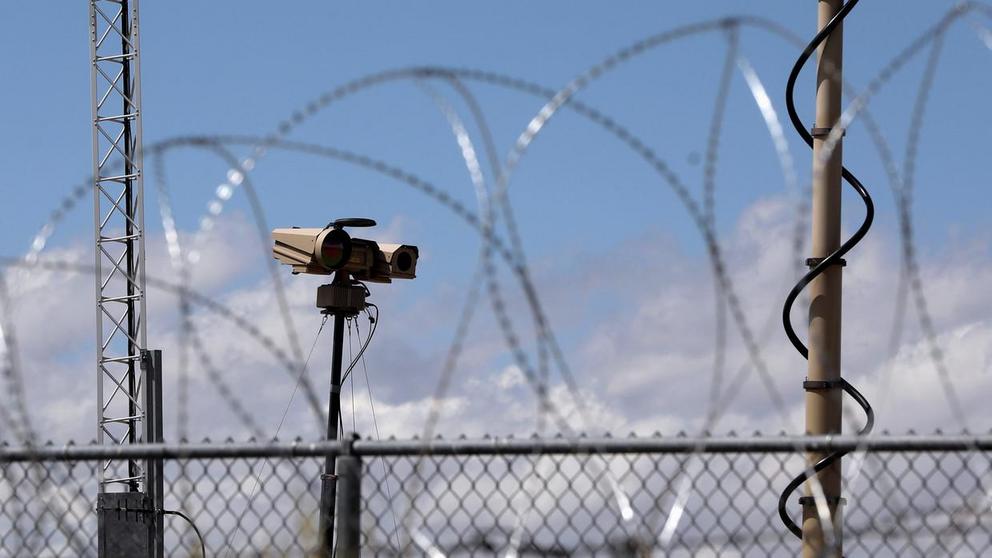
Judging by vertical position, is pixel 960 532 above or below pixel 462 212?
below

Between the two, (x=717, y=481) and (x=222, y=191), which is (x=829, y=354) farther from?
(x=222, y=191)

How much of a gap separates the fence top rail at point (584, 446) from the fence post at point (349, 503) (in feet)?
0.12

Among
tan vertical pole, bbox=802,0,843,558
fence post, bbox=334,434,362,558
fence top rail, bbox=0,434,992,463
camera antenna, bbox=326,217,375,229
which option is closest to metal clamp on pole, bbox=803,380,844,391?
tan vertical pole, bbox=802,0,843,558

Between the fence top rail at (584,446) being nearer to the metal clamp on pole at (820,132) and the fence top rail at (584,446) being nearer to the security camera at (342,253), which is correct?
the metal clamp on pole at (820,132)

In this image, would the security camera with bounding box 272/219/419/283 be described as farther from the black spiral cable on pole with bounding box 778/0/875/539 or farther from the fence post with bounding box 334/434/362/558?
the fence post with bounding box 334/434/362/558

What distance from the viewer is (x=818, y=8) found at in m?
7.48

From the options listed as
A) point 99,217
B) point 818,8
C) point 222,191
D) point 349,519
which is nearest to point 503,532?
point 349,519

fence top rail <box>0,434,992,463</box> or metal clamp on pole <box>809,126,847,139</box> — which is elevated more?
metal clamp on pole <box>809,126,847,139</box>

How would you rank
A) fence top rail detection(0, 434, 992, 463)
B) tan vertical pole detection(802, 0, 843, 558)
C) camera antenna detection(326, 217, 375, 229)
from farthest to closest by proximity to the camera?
camera antenna detection(326, 217, 375, 229)
tan vertical pole detection(802, 0, 843, 558)
fence top rail detection(0, 434, 992, 463)

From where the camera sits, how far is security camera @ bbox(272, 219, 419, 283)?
12.7m

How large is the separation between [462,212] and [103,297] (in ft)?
64.8

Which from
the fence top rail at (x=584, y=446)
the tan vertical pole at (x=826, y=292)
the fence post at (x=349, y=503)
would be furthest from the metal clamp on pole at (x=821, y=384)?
the fence post at (x=349, y=503)

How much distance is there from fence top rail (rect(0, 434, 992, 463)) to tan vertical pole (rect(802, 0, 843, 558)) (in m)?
2.00

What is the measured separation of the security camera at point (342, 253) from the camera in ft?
41.8
